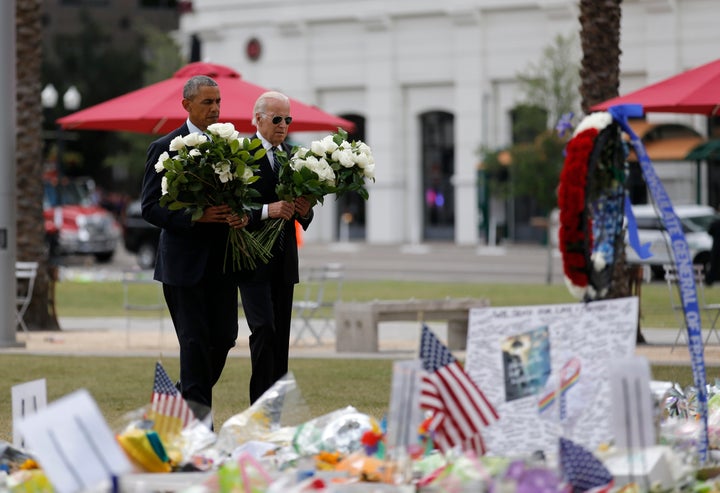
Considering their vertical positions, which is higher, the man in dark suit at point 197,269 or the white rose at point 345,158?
the white rose at point 345,158

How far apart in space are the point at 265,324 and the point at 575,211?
8.18 ft

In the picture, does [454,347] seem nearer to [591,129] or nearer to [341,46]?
[591,129]

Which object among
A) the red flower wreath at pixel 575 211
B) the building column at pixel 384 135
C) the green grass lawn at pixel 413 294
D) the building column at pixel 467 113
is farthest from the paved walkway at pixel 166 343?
the building column at pixel 384 135

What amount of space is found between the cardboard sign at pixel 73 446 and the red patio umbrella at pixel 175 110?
1083 cm

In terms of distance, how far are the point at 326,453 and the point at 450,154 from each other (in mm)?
44300

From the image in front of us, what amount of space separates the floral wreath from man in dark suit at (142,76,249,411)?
2.26m

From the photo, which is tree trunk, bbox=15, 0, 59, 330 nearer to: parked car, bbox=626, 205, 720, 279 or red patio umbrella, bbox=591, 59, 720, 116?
red patio umbrella, bbox=591, 59, 720, 116

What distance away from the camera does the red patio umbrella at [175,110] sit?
17.1 meters

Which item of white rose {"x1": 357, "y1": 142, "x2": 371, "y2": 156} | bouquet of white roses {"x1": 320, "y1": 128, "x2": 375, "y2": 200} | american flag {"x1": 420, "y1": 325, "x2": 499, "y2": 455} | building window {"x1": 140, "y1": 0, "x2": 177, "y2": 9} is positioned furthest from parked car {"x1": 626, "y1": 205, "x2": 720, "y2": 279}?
building window {"x1": 140, "y1": 0, "x2": 177, "y2": 9}

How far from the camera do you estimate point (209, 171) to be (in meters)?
9.10

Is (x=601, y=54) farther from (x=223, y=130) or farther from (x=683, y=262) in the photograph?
(x=683, y=262)

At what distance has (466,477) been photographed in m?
6.48

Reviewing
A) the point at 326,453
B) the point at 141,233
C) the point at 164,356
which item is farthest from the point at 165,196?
the point at 141,233

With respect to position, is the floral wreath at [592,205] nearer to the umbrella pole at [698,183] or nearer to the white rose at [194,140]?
the white rose at [194,140]
